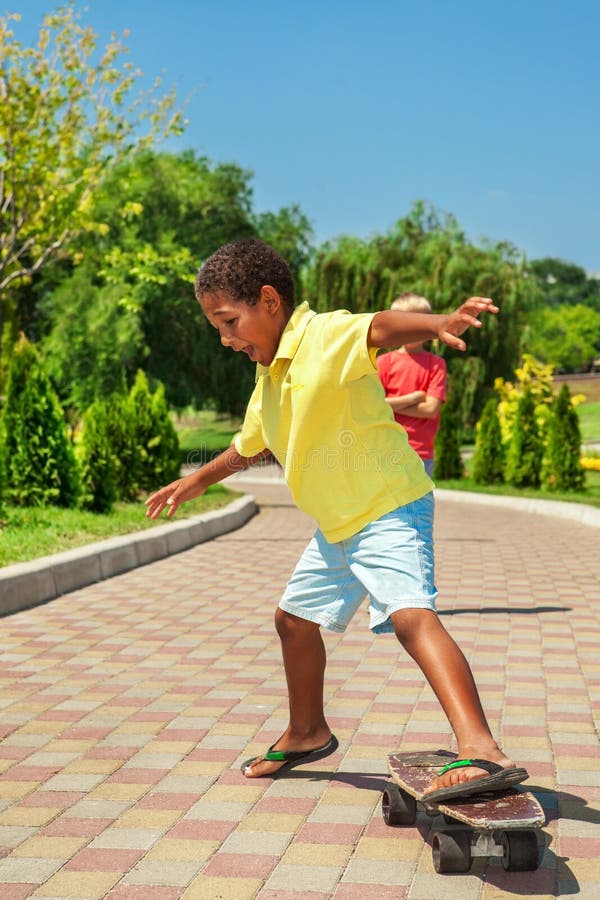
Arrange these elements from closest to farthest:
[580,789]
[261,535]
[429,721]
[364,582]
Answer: [364,582] < [580,789] < [429,721] < [261,535]

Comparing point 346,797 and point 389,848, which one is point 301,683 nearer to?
point 346,797

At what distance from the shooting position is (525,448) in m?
20.0

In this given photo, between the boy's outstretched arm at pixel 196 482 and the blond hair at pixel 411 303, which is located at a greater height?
the blond hair at pixel 411 303

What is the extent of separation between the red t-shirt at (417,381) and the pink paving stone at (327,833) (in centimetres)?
327

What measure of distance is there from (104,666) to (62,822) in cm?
229

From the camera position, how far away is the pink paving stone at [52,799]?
3590mm

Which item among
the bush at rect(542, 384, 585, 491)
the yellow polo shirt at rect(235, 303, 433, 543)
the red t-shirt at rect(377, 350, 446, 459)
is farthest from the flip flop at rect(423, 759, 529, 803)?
the bush at rect(542, 384, 585, 491)

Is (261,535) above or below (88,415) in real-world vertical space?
below

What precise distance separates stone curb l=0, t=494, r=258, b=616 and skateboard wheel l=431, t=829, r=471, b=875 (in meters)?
4.75

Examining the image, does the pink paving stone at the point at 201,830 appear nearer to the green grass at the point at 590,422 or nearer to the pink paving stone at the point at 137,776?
the pink paving stone at the point at 137,776

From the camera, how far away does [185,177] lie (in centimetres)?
3541

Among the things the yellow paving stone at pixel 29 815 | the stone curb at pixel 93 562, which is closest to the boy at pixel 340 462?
the yellow paving stone at pixel 29 815

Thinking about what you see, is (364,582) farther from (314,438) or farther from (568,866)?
(568,866)

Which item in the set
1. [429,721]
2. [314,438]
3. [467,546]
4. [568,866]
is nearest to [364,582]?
[314,438]
